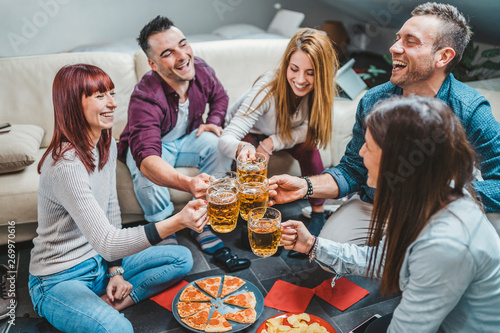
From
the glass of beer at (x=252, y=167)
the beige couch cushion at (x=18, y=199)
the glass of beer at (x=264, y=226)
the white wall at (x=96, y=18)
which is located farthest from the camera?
the white wall at (x=96, y=18)

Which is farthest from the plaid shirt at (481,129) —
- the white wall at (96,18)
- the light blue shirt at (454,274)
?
the white wall at (96,18)

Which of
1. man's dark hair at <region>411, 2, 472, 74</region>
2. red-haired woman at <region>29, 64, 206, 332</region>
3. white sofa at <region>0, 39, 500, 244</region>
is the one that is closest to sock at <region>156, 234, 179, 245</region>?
white sofa at <region>0, 39, 500, 244</region>

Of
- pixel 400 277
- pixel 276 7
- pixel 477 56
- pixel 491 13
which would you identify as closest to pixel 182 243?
pixel 400 277

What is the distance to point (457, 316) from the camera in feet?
4.22

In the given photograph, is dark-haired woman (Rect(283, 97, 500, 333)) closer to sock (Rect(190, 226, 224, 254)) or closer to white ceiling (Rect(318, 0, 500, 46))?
sock (Rect(190, 226, 224, 254))

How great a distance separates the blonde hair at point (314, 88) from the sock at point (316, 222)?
43cm

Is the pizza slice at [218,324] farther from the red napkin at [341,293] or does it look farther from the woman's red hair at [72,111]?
the woman's red hair at [72,111]

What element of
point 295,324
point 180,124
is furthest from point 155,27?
point 295,324

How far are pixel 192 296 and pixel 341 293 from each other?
28.7 inches

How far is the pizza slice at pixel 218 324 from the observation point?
5.92 ft

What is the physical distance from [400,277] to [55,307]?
1282 millimetres

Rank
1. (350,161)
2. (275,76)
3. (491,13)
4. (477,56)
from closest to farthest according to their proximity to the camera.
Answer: (350,161), (275,76), (491,13), (477,56)

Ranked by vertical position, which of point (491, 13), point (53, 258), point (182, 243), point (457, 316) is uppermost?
point (491, 13)

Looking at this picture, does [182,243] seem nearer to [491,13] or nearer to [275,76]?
[275,76]
